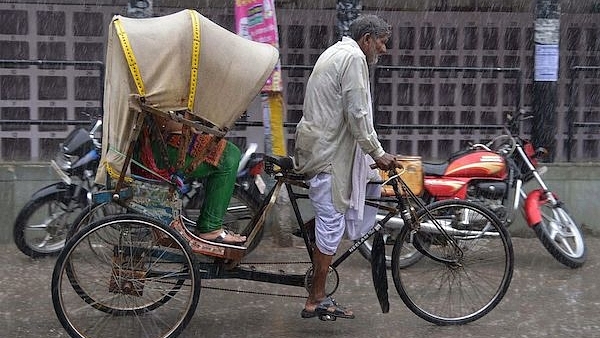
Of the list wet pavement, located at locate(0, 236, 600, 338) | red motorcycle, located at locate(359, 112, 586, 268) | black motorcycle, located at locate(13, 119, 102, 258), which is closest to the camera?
wet pavement, located at locate(0, 236, 600, 338)

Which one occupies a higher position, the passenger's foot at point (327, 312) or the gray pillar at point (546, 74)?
the gray pillar at point (546, 74)

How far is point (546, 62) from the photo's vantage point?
7.57m

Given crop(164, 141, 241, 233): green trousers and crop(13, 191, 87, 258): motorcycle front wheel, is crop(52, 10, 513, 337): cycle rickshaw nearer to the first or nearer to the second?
crop(164, 141, 241, 233): green trousers

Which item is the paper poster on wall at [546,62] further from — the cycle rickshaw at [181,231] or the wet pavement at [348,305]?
the cycle rickshaw at [181,231]

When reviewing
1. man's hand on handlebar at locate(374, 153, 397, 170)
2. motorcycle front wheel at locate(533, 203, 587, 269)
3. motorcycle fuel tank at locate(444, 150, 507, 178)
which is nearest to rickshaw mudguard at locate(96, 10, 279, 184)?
man's hand on handlebar at locate(374, 153, 397, 170)

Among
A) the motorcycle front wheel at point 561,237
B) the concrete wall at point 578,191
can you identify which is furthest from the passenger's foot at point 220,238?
the concrete wall at point 578,191

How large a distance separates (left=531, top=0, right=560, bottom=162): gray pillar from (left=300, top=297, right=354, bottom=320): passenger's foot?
12.5 ft

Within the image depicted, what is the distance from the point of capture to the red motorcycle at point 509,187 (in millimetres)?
6266

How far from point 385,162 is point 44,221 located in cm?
324

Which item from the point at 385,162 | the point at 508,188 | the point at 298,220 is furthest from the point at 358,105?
the point at 508,188

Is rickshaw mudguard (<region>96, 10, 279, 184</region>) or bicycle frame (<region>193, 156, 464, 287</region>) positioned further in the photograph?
bicycle frame (<region>193, 156, 464, 287</region>)

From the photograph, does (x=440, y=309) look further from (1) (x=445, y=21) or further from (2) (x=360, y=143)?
(1) (x=445, y=21)

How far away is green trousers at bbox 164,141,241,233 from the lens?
183 inches

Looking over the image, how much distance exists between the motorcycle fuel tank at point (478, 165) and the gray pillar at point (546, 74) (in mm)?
1574
